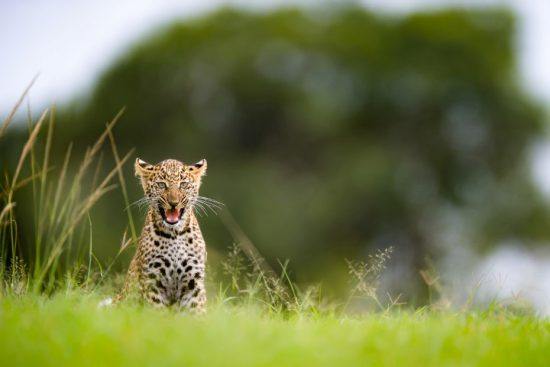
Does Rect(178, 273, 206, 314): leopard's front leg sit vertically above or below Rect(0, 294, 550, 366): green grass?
below

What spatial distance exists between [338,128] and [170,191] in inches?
864

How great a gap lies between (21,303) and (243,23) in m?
26.2

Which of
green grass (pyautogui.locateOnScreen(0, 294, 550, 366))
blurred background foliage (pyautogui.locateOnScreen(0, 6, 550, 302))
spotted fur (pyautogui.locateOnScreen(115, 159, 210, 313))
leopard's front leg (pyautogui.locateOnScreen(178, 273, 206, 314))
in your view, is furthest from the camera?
blurred background foliage (pyautogui.locateOnScreen(0, 6, 550, 302))

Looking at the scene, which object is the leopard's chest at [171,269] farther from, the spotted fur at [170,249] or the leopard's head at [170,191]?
the leopard's head at [170,191]

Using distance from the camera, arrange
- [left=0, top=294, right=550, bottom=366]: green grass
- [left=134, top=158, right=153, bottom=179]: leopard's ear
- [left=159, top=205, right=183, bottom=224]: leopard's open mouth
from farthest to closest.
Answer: [left=134, top=158, right=153, bottom=179]: leopard's ear
[left=159, top=205, right=183, bottom=224]: leopard's open mouth
[left=0, top=294, right=550, bottom=366]: green grass

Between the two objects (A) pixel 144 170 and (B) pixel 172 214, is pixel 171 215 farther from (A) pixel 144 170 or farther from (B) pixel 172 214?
(A) pixel 144 170

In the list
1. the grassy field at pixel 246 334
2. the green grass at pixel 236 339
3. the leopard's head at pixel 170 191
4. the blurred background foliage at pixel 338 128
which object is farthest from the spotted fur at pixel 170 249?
the blurred background foliage at pixel 338 128

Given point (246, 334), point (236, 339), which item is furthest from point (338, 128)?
point (236, 339)

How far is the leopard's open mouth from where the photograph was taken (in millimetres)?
8117

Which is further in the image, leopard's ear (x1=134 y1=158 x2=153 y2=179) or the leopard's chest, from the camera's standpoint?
leopard's ear (x1=134 y1=158 x2=153 y2=179)

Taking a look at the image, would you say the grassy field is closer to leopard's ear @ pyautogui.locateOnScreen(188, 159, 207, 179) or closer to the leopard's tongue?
the leopard's tongue

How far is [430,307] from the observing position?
7.91m

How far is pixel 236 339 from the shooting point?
5648 mm

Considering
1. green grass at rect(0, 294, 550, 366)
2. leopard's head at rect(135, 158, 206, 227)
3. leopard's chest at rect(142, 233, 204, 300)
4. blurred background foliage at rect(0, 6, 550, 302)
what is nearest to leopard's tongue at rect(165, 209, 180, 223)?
leopard's head at rect(135, 158, 206, 227)
